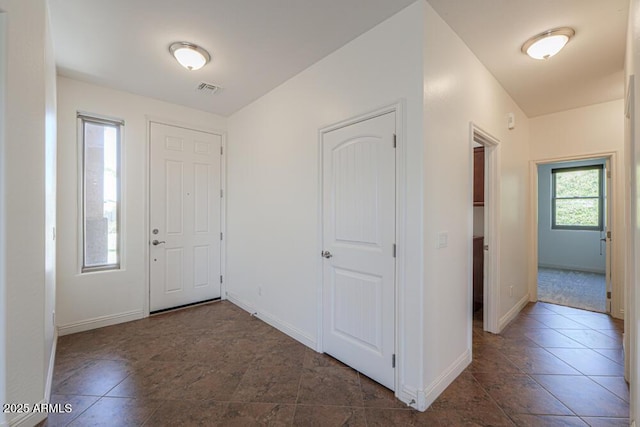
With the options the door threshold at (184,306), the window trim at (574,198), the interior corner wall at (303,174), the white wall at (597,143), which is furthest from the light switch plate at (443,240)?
the window trim at (574,198)

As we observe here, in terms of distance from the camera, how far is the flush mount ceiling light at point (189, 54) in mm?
2303

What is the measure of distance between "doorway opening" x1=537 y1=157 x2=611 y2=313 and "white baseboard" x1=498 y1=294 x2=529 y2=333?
191 centimetres

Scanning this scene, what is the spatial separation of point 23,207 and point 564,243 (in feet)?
29.0

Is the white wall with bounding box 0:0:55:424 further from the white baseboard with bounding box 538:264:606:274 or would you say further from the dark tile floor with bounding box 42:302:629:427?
the white baseboard with bounding box 538:264:606:274

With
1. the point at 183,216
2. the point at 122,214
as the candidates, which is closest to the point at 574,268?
the point at 183,216

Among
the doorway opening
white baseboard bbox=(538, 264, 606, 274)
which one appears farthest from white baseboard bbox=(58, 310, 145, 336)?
white baseboard bbox=(538, 264, 606, 274)

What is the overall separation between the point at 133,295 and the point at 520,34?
472cm

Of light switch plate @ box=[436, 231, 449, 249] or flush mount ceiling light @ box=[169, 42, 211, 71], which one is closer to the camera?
light switch plate @ box=[436, 231, 449, 249]

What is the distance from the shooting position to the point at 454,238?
7.00 ft

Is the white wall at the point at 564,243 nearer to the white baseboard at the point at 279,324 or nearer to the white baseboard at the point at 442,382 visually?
the white baseboard at the point at 442,382

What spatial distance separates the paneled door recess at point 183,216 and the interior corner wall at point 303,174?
0.79ft

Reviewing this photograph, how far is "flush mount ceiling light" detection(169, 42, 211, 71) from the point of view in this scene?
2.30 m

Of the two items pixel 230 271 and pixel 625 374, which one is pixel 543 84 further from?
pixel 230 271

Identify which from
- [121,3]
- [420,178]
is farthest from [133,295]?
[420,178]
